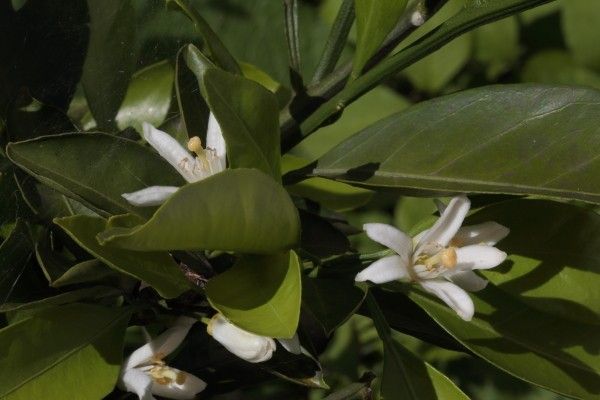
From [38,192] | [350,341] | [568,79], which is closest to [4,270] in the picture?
[38,192]

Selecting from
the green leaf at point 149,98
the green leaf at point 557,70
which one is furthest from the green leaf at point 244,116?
the green leaf at point 557,70

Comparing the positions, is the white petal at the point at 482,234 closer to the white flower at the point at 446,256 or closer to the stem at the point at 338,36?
the white flower at the point at 446,256

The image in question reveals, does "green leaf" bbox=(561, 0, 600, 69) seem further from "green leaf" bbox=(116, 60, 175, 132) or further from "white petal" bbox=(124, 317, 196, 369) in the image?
"white petal" bbox=(124, 317, 196, 369)

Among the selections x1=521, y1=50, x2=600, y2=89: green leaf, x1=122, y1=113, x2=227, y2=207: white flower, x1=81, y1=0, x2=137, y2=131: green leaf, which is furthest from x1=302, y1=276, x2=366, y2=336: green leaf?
x1=521, y1=50, x2=600, y2=89: green leaf

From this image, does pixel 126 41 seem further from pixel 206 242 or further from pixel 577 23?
pixel 577 23

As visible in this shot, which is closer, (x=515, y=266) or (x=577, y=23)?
(x=515, y=266)

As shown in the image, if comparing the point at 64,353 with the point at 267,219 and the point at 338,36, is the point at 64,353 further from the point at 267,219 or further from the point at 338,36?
the point at 338,36
